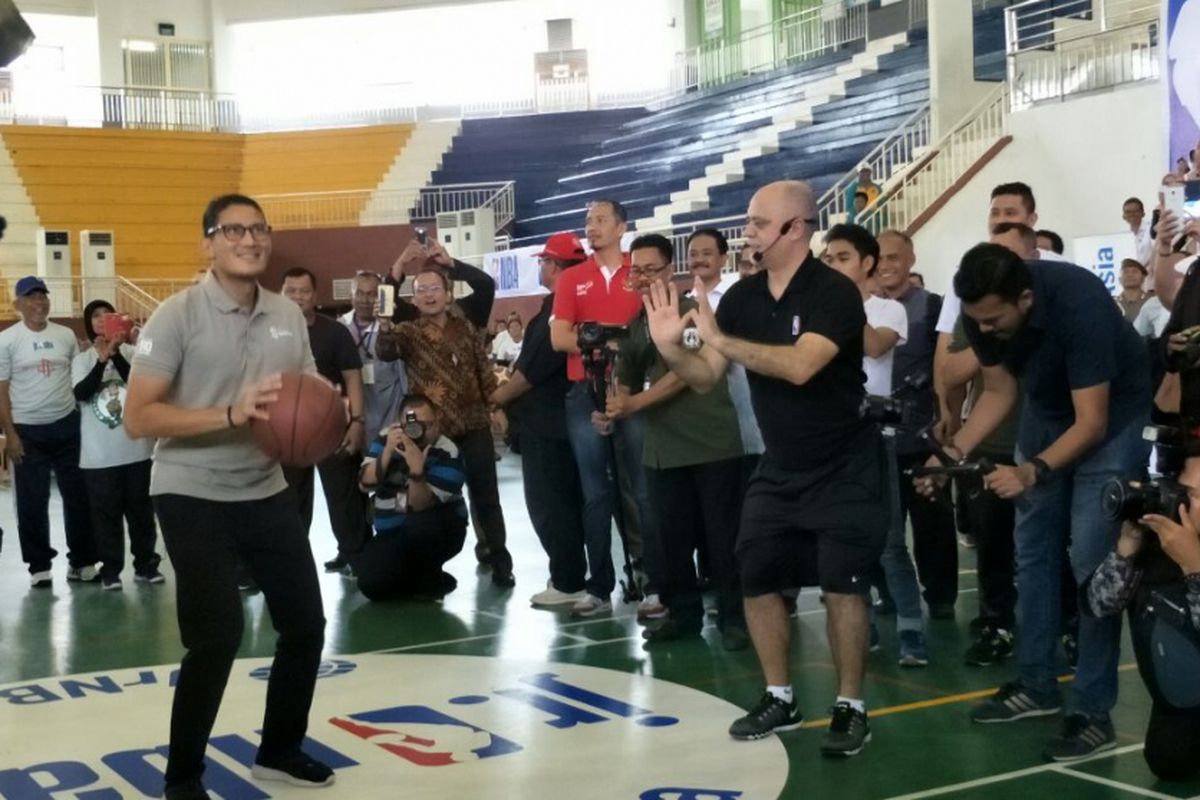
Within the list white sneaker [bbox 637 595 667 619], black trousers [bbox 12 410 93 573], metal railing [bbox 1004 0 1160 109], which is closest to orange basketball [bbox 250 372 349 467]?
white sneaker [bbox 637 595 667 619]

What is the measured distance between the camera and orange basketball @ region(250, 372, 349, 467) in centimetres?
433

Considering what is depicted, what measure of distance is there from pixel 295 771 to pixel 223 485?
96 cm

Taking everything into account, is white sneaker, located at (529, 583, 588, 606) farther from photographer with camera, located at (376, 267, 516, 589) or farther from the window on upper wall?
the window on upper wall

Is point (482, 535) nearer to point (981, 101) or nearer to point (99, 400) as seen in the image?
point (99, 400)

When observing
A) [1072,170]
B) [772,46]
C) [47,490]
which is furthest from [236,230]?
[772,46]

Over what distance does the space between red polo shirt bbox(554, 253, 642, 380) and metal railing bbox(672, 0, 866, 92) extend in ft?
66.1

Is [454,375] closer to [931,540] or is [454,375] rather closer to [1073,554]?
[931,540]

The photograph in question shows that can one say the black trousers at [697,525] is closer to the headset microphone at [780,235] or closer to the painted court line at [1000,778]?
the headset microphone at [780,235]

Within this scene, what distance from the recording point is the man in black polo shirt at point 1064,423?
4754 millimetres

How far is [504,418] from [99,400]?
7.78 feet

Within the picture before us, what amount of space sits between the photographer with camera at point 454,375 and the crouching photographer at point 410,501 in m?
0.15

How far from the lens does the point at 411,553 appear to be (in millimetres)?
8023

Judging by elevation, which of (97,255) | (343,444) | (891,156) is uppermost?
(891,156)

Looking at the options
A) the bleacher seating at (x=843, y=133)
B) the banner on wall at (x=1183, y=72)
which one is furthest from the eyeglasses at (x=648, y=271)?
the bleacher seating at (x=843, y=133)
